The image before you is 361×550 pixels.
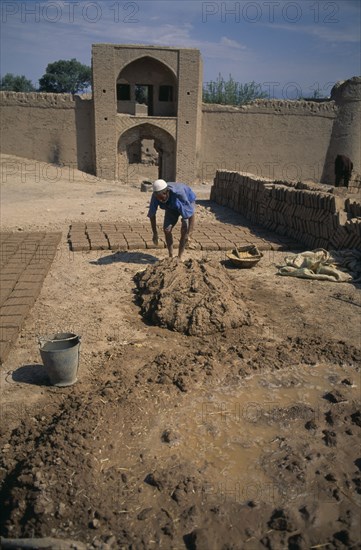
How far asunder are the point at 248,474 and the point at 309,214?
19.8ft

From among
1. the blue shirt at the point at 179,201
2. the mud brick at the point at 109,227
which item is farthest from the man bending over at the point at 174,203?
the mud brick at the point at 109,227

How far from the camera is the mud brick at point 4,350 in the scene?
371 cm

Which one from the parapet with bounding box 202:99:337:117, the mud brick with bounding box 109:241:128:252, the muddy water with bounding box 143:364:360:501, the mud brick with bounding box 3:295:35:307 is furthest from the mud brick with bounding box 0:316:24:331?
the parapet with bounding box 202:99:337:117

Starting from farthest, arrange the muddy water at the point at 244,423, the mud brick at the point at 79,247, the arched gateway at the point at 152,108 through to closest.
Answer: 1. the arched gateway at the point at 152,108
2. the mud brick at the point at 79,247
3. the muddy water at the point at 244,423

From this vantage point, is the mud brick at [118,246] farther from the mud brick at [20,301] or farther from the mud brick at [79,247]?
the mud brick at [20,301]

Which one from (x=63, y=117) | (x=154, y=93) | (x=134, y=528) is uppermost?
(x=154, y=93)

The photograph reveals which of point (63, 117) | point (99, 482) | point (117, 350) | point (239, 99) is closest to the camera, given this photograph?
point (99, 482)

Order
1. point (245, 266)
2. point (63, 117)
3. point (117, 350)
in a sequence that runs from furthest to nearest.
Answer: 1. point (63, 117)
2. point (245, 266)
3. point (117, 350)

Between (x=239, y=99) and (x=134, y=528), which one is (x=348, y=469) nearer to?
(x=134, y=528)

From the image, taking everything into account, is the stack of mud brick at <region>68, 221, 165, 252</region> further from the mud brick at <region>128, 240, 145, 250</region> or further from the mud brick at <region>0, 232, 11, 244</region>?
the mud brick at <region>0, 232, 11, 244</region>

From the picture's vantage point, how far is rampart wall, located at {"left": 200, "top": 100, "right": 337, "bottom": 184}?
62.7 feet

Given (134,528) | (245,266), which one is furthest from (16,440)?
(245,266)

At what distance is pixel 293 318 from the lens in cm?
490

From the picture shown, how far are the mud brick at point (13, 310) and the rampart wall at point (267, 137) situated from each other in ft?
53.5
